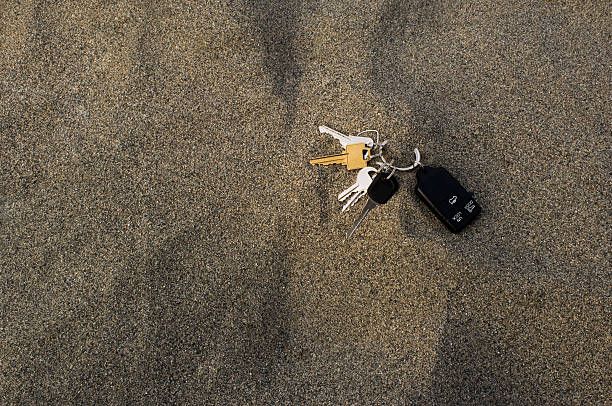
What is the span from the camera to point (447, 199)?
1.32m

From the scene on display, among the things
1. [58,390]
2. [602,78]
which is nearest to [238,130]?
[58,390]

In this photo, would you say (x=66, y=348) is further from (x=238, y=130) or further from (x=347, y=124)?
(x=347, y=124)

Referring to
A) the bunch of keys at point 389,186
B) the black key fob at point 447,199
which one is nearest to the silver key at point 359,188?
the bunch of keys at point 389,186

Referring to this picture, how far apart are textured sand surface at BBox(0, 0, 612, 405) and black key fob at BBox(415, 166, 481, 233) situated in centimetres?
5

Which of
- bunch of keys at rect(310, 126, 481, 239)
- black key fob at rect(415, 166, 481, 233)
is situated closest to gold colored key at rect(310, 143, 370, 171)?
bunch of keys at rect(310, 126, 481, 239)

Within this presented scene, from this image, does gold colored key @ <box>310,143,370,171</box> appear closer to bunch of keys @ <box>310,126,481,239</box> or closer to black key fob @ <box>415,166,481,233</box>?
bunch of keys @ <box>310,126,481,239</box>

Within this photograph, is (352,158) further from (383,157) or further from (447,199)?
(447,199)

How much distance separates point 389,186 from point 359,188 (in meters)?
0.09

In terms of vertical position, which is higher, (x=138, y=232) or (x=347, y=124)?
(x=347, y=124)

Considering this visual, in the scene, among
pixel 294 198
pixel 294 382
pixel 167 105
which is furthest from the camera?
pixel 167 105

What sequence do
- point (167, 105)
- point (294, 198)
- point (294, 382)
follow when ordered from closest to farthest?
point (294, 382)
point (294, 198)
point (167, 105)

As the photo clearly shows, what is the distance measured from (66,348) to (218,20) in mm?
1123

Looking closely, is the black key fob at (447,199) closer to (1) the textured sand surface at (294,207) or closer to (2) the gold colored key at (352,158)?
(1) the textured sand surface at (294,207)

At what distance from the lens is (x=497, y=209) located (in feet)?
4.55
